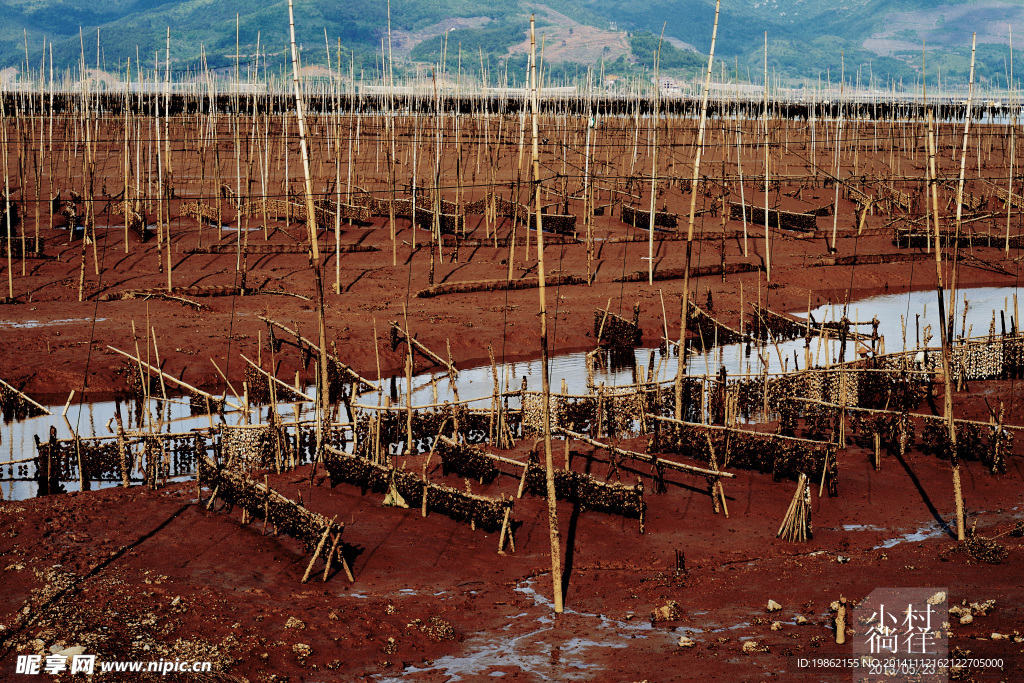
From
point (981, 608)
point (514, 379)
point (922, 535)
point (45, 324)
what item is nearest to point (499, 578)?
point (981, 608)

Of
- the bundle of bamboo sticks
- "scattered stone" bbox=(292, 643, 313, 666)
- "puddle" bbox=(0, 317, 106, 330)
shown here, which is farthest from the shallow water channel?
"scattered stone" bbox=(292, 643, 313, 666)

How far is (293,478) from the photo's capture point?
14414mm

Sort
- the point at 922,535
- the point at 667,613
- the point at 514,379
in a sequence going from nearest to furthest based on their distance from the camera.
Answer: the point at 667,613 → the point at 922,535 → the point at 514,379

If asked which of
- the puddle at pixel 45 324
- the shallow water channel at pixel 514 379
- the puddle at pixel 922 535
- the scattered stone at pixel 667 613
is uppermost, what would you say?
the puddle at pixel 45 324

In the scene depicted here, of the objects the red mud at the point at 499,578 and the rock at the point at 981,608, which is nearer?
the red mud at the point at 499,578

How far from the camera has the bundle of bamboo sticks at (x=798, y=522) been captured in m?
12.2

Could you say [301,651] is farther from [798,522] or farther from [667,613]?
[798,522]

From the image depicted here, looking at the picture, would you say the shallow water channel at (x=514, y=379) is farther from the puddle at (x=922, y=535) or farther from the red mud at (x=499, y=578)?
the puddle at (x=922, y=535)

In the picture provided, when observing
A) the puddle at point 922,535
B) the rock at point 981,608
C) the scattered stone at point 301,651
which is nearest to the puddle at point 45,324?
the scattered stone at point 301,651

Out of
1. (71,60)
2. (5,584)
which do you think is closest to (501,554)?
(5,584)

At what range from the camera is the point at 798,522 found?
12.2m

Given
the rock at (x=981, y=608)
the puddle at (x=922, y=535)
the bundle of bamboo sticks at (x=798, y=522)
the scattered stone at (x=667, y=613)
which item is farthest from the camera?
the puddle at (x=922, y=535)

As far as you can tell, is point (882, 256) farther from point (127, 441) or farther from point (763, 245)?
point (127, 441)

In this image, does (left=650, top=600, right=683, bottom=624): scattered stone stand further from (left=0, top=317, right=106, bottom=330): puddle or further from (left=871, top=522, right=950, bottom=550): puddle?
(left=0, top=317, right=106, bottom=330): puddle
